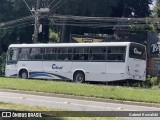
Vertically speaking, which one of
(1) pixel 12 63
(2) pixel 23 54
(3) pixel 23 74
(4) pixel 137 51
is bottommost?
(3) pixel 23 74

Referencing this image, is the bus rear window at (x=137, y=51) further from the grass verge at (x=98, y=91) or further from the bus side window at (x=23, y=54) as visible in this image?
the bus side window at (x=23, y=54)

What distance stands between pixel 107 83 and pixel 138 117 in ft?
65.0

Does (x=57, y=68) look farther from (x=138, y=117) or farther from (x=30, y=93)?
(x=138, y=117)

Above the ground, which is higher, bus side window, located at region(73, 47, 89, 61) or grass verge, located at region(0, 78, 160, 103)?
bus side window, located at region(73, 47, 89, 61)

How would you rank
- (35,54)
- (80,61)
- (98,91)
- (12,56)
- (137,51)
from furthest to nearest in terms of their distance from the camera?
(12,56)
(35,54)
(80,61)
(137,51)
(98,91)

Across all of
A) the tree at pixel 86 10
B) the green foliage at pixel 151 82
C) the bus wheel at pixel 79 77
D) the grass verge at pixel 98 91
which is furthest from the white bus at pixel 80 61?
the tree at pixel 86 10

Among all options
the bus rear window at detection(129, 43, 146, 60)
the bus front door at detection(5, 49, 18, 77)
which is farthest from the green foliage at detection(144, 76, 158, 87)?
the bus front door at detection(5, 49, 18, 77)

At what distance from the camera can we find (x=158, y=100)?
2034 cm

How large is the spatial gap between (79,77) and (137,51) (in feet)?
16.3

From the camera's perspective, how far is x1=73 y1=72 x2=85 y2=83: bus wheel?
109 ft

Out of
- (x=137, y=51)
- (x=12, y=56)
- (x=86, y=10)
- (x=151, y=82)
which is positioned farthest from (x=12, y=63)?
(x=86, y=10)

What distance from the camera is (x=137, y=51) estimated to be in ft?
104

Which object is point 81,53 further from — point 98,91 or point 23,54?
point 98,91

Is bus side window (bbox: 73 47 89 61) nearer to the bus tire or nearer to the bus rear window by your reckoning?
the bus rear window
